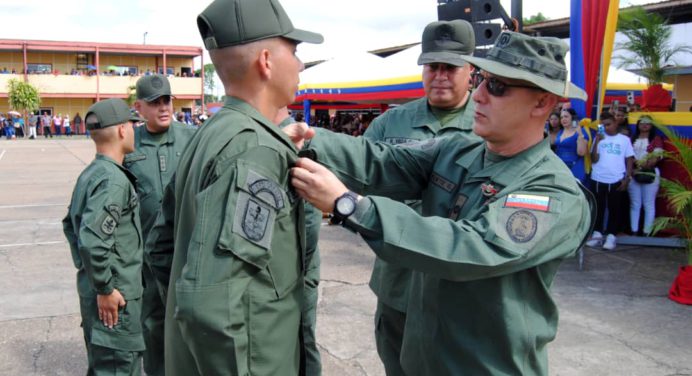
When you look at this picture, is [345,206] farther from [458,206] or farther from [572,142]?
[572,142]

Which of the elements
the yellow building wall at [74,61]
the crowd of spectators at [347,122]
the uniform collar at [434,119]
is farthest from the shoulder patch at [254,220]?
the yellow building wall at [74,61]

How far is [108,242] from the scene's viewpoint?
3.08m

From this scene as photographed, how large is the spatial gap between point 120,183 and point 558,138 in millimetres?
5999

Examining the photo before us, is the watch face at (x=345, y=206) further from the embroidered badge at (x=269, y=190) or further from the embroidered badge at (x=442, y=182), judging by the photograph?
the embroidered badge at (x=442, y=182)

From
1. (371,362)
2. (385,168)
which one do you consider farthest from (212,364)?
(371,362)

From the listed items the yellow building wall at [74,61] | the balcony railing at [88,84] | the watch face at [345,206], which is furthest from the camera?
the yellow building wall at [74,61]

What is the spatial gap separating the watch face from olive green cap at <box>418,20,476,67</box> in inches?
72.4

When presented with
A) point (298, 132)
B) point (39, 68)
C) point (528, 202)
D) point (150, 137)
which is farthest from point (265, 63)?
point (39, 68)

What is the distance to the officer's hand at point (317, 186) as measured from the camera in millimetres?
1643

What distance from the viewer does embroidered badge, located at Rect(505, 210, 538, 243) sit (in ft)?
5.43

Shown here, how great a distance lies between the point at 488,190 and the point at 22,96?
155ft

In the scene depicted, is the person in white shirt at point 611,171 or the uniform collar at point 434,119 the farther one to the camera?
the person in white shirt at point 611,171

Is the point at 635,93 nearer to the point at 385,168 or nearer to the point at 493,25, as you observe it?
the point at 493,25

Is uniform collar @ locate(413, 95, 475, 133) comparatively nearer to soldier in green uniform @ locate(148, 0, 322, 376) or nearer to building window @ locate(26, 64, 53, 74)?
soldier in green uniform @ locate(148, 0, 322, 376)
